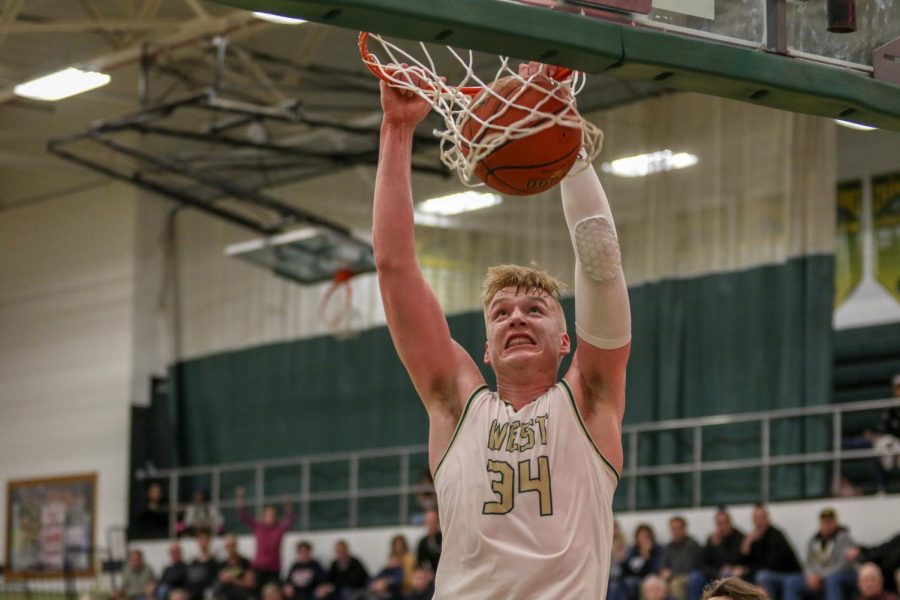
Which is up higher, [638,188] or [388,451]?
[638,188]

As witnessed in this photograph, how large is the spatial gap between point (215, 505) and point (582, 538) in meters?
18.3

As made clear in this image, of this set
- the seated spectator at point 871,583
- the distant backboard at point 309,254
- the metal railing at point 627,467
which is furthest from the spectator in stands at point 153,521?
the seated spectator at point 871,583

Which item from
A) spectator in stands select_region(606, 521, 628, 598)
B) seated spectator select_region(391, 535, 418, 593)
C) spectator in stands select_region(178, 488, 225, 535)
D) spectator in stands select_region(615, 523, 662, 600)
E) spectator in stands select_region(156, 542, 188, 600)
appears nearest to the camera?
spectator in stands select_region(615, 523, 662, 600)

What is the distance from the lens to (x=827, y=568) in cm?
1359

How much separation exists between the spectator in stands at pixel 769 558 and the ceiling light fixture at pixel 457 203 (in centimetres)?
743

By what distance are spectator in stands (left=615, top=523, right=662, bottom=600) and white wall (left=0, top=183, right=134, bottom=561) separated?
1042cm

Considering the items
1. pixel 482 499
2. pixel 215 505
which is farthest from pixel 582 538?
pixel 215 505

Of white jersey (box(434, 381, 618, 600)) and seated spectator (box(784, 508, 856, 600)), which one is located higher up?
white jersey (box(434, 381, 618, 600))

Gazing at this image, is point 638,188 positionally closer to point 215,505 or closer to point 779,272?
point 779,272

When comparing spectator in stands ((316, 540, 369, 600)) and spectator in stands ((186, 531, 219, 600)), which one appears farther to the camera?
spectator in stands ((186, 531, 219, 600))

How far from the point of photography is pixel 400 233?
4.23 meters

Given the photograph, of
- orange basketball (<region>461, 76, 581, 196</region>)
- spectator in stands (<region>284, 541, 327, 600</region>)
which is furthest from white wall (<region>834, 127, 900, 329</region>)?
orange basketball (<region>461, 76, 581, 196</region>)

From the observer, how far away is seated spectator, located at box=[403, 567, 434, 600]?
51.4 feet

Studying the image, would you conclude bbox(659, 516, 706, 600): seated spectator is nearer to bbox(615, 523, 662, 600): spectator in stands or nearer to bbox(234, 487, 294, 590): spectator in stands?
bbox(615, 523, 662, 600): spectator in stands
